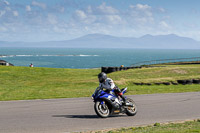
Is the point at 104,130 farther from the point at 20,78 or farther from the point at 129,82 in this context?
the point at 20,78

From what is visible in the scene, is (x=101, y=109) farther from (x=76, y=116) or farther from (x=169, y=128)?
(x=169, y=128)

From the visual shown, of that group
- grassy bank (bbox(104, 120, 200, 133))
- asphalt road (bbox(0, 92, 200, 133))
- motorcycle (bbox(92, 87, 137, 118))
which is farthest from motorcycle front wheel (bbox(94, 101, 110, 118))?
grassy bank (bbox(104, 120, 200, 133))

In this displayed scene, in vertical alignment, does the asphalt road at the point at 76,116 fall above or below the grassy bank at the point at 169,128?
below

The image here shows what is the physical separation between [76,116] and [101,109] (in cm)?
99

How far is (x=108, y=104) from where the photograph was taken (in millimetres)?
10820

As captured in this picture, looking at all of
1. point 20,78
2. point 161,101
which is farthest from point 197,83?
point 20,78

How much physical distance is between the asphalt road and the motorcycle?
237 millimetres

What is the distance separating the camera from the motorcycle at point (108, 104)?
420 inches

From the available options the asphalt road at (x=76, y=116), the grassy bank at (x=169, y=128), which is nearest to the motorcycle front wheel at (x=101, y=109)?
the asphalt road at (x=76, y=116)

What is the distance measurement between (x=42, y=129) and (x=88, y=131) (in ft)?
4.25

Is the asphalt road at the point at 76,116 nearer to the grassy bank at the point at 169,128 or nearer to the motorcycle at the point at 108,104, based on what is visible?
the motorcycle at the point at 108,104

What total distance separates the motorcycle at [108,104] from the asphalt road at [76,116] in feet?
0.78

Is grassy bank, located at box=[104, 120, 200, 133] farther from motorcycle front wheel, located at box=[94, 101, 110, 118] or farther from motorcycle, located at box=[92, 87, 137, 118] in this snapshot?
motorcycle front wheel, located at box=[94, 101, 110, 118]

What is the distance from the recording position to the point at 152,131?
8.21 m
